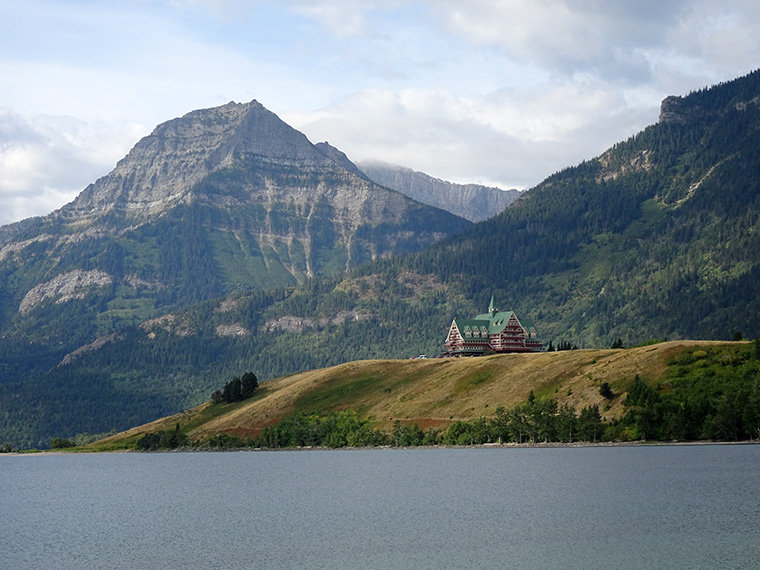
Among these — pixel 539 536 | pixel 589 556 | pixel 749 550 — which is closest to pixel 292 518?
pixel 539 536

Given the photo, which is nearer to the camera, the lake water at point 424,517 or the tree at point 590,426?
the lake water at point 424,517

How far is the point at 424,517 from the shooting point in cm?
9725

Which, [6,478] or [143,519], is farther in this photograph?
[6,478]

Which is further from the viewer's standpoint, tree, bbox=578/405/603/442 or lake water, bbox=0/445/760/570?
tree, bbox=578/405/603/442

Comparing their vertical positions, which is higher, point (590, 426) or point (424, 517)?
point (590, 426)

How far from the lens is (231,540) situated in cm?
8875

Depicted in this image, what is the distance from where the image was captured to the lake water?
76062mm

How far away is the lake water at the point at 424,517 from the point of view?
7606 cm

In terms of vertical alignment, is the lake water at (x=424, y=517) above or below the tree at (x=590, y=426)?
below

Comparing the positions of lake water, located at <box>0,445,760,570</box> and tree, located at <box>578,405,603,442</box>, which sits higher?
tree, located at <box>578,405,603,442</box>

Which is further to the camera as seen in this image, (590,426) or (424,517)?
(590,426)

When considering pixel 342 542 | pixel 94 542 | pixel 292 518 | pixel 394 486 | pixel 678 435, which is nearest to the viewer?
pixel 342 542

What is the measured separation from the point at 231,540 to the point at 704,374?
408ft

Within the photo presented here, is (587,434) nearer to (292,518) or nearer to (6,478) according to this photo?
(292,518)
